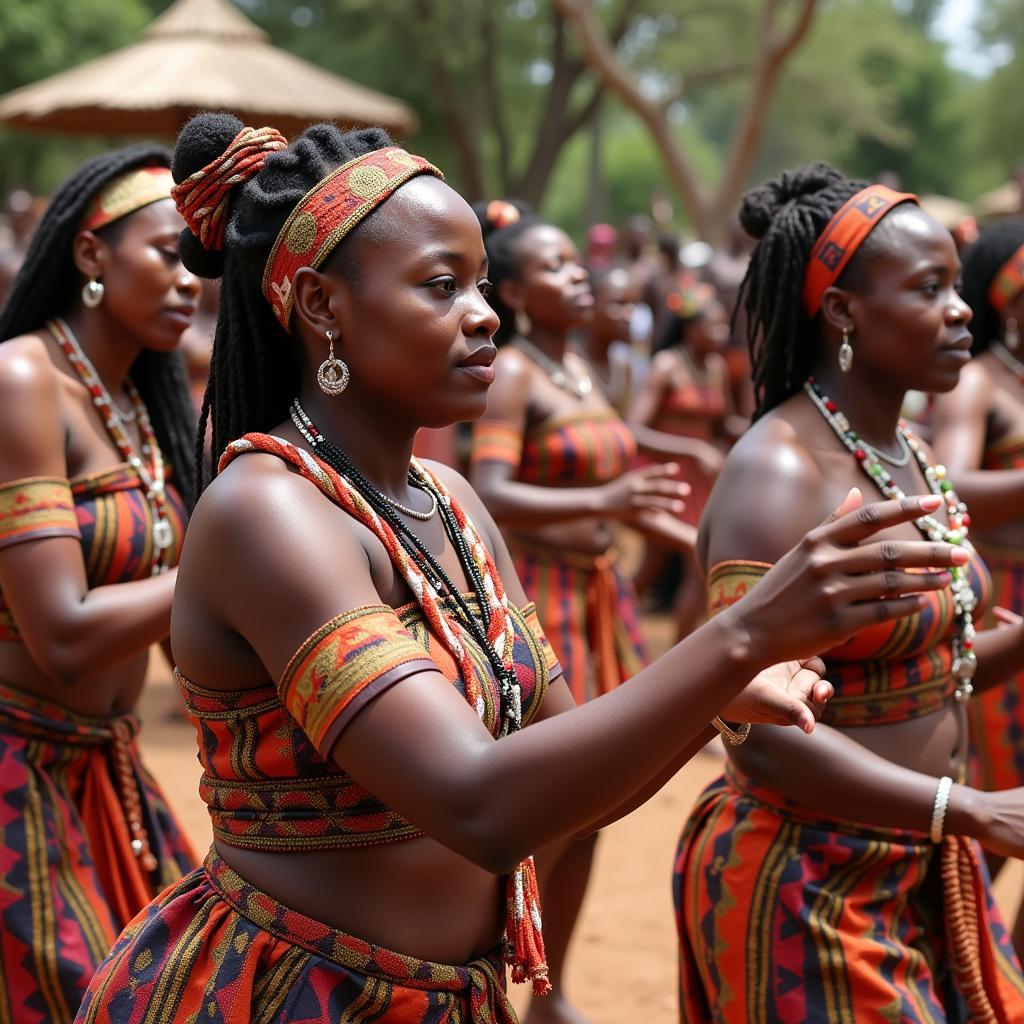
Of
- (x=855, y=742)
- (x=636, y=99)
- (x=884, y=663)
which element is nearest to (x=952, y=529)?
(x=884, y=663)

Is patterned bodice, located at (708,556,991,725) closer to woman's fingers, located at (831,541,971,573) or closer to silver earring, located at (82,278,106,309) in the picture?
woman's fingers, located at (831,541,971,573)

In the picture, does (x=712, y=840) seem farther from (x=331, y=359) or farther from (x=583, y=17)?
(x=583, y=17)

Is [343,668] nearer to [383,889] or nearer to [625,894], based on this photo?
[383,889]

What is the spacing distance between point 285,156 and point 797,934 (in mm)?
1805

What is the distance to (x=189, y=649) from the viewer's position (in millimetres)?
2061

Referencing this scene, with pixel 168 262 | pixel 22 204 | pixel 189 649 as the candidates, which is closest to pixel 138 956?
pixel 189 649

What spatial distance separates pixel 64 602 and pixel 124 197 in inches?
41.3

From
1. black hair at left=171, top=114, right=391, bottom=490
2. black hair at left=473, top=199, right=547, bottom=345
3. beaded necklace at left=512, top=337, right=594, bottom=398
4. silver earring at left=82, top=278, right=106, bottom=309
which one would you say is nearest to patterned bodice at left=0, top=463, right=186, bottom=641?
silver earring at left=82, top=278, right=106, bottom=309

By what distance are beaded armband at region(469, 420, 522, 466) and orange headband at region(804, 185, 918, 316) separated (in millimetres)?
1988

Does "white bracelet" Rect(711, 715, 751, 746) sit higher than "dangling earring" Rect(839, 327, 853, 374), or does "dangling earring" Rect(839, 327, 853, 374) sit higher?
"dangling earring" Rect(839, 327, 853, 374)

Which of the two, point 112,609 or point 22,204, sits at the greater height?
point 22,204

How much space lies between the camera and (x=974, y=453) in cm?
457

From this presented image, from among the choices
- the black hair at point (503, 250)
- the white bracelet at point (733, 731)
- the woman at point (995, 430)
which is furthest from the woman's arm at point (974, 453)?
the white bracelet at point (733, 731)

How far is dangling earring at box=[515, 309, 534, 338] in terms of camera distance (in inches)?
216
